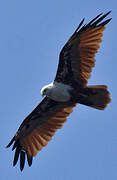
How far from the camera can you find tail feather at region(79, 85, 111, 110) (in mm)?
10461

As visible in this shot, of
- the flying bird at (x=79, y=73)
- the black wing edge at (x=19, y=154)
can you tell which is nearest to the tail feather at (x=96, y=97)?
the flying bird at (x=79, y=73)

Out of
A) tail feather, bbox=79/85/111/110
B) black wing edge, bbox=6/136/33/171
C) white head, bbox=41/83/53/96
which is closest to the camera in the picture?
tail feather, bbox=79/85/111/110

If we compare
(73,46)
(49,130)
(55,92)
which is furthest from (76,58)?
(49,130)

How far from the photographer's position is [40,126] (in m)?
11.9

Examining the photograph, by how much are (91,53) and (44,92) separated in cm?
146

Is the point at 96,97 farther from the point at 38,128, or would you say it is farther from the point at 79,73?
the point at 38,128

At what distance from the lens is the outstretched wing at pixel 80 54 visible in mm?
10727

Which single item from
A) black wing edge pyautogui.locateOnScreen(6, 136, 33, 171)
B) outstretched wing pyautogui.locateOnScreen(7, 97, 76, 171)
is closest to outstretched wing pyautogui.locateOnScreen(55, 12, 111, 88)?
outstretched wing pyautogui.locateOnScreen(7, 97, 76, 171)

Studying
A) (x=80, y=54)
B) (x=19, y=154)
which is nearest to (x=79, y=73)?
(x=80, y=54)

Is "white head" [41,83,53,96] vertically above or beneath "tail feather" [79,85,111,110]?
above

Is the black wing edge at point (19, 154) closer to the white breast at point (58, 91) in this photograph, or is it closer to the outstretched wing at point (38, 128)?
the outstretched wing at point (38, 128)

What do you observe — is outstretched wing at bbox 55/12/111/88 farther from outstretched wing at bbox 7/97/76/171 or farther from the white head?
outstretched wing at bbox 7/97/76/171

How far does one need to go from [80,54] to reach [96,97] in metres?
1.13

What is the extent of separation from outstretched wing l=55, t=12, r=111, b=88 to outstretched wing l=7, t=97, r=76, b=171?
875 millimetres
